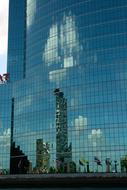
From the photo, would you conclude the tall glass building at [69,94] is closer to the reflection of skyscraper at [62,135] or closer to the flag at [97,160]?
the reflection of skyscraper at [62,135]

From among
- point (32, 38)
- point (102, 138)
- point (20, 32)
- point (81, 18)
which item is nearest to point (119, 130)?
point (102, 138)

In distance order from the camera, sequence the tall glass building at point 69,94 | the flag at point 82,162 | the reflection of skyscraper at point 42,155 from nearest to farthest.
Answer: the tall glass building at point 69,94 < the flag at point 82,162 < the reflection of skyscraper at point 42,155

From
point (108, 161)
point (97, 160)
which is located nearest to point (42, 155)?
point (97, 160)

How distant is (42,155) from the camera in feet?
446

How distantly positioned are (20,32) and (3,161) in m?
51.3

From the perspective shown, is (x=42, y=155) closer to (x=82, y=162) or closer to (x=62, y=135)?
(x=62, y=135)

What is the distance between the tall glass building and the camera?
416ft

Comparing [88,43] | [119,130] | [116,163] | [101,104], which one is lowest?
[116,163]

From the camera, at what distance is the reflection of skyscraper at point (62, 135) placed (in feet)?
429

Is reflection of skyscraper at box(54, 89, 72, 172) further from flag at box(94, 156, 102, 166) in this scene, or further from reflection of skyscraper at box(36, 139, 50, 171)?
flag at box(94, 156, 102, 166)

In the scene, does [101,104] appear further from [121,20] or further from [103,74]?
[121,20]

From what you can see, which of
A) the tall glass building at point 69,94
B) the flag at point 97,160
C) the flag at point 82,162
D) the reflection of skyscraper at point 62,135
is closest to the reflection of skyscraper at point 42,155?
the tall glass building at point 69,94

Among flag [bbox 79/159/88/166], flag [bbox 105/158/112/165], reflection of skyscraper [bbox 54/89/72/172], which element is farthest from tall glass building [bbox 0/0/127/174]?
flag [bbox 79/159/88/166]

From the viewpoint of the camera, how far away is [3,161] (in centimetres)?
14575
